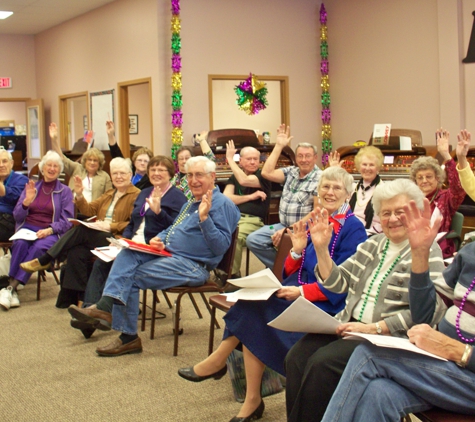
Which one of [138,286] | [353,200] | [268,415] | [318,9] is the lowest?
[268,415]

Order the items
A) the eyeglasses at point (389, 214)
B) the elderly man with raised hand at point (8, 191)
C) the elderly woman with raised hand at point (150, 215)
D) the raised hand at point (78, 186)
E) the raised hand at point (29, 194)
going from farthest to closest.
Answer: the elderly man with raised hand at point (8, 191) → the raised hand at point (29, 194) → the raised hand at point (78, 186) → the elderly woman with raised hand at point (150, 215) → the eyeglasses at point (389, 214)

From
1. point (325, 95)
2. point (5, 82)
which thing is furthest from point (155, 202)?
point (5, 82)

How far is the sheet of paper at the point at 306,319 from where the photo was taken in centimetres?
219

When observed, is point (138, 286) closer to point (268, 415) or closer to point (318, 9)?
point (268, 415)

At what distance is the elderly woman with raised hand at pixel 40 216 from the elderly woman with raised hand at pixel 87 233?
22cm

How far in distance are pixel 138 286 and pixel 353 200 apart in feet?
5.93

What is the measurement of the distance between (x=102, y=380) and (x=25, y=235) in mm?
2078

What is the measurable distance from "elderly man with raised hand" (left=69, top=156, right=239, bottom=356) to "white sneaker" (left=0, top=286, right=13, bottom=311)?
1393mm

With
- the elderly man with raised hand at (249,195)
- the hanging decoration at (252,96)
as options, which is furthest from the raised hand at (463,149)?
the hanging decoration at (252,96)

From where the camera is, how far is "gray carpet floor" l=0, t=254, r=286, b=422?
3.07 m

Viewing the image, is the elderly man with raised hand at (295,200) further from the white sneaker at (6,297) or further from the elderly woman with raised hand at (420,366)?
the elderly woman with raised hand at (420,366)

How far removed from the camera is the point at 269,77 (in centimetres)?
938

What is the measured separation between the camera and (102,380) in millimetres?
3514

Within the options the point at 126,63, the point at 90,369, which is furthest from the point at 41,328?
Result: the point at 126,63
